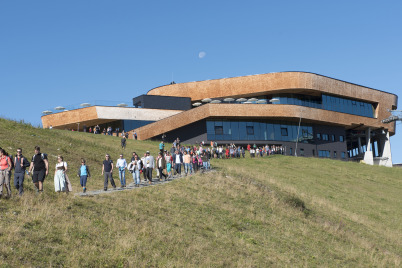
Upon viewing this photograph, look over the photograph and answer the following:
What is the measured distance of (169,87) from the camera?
66750 mm

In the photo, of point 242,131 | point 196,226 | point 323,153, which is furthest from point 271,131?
point 196,226

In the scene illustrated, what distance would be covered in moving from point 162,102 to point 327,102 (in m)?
21.2

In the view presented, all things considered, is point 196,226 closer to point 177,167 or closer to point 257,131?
point 177,167

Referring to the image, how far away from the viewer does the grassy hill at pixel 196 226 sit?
12.2 m

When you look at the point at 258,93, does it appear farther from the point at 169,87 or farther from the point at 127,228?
the point at 127,228

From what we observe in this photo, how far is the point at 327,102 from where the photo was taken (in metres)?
62.5

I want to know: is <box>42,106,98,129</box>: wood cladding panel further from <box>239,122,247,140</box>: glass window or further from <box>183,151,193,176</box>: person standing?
<box>183,151,193,176</box>: person standing

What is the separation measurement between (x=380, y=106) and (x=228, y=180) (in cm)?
5010

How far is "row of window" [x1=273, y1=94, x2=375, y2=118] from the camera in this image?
6128cm

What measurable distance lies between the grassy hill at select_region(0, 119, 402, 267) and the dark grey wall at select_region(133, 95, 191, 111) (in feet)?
104

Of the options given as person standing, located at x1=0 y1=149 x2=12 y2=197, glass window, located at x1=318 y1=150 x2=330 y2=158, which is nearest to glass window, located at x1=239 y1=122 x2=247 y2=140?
glass window, located at x1=318 y1=150 x2=330 y2=158

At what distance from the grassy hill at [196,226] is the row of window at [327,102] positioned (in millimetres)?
30516

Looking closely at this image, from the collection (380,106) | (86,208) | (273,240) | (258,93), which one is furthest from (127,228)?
(380,106)

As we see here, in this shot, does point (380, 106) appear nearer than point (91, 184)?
No
